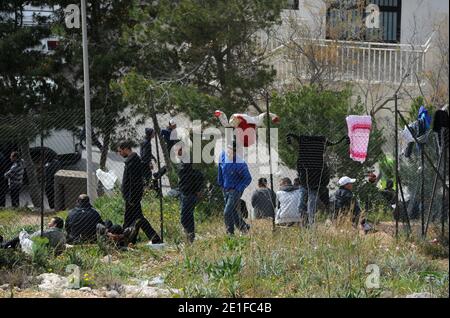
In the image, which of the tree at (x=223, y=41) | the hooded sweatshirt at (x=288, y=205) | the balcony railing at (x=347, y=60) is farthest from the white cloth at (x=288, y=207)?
the balcony railing at (x=347, y=60)

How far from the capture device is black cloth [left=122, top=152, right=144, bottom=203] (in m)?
12.0

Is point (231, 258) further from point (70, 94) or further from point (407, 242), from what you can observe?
point (70, 94)

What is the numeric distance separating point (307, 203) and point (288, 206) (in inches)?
12.3

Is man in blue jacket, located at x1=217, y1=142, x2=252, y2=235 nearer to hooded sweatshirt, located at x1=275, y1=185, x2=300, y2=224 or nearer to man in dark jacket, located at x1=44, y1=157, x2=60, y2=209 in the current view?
hooded sweatshirt, located at x1=275, y1=185, x2=300, y2=224

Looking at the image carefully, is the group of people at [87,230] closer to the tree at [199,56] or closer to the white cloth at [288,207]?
the white cloth at [288,207]

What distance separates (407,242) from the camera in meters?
10.5

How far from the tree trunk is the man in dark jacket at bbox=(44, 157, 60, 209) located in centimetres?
48

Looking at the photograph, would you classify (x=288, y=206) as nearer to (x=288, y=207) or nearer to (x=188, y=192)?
(x=288, y=207)

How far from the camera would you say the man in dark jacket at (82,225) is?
12.0 meters

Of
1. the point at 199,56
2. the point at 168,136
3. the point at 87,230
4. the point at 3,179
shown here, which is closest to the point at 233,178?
the point at 87,230

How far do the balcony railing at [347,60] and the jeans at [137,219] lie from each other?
241 inches

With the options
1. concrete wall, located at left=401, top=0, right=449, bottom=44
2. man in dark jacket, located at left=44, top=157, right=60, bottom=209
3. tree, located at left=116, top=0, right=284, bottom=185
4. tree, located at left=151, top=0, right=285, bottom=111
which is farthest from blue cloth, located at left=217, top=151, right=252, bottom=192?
concrete wall, located at left=401, top=0, right=449, bottom=44
